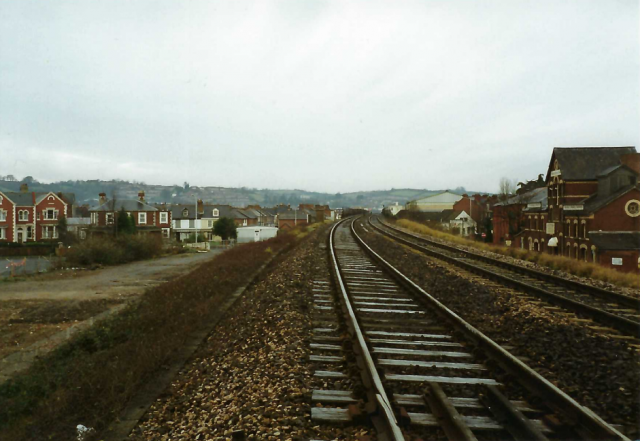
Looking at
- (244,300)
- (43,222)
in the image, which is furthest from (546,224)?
(43,222)

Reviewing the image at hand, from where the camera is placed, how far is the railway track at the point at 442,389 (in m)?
3.61

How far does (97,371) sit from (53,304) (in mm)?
9458

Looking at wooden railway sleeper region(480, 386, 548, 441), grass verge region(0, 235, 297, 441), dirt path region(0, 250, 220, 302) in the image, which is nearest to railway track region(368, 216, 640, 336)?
wooden railway sleeper region(480, 386, 548, 441)

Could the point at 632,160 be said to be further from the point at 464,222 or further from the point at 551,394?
the point at 464,222

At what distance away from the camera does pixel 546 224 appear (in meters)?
37.1

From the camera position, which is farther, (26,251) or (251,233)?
(251,233)

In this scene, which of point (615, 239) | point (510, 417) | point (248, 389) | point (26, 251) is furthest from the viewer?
point (26, 251)

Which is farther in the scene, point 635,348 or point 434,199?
point 434,199

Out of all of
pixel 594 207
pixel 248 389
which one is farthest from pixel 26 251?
pixel 594 207

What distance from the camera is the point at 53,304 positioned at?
14.1 meters

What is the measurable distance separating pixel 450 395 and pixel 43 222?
6112 centimetres

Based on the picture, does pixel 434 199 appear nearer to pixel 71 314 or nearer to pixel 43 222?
pixel 43 222

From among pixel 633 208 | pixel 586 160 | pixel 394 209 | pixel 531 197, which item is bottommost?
pixel 633 208

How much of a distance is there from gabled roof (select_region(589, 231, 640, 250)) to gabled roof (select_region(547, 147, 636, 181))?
543 centimetres
